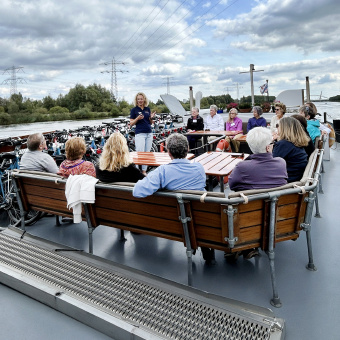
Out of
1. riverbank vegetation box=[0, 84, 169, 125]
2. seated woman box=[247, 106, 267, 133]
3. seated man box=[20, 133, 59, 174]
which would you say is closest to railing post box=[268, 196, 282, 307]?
seated man box=[20, 133, 59, 174]

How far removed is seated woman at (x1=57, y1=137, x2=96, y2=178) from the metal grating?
2.22 ft

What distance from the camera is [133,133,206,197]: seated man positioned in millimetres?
1884

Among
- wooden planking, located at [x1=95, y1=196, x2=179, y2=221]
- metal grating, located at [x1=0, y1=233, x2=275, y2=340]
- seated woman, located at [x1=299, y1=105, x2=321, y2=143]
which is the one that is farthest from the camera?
seated woman, located at [x1=299, y1=105, x2=321, y2=143]

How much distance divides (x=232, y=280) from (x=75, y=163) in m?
1.57

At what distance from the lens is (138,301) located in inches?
71.2

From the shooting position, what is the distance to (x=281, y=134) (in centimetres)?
297

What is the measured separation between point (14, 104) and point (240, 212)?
20451mm

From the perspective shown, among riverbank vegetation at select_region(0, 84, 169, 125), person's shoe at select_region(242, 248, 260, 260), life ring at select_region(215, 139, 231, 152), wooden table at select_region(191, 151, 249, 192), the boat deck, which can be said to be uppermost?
riverbank vegetation at select_region(0, 84, 169, 125)

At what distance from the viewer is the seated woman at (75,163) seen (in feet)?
8.36

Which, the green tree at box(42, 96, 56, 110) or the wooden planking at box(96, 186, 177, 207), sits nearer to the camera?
the wooden planking at box(96, 186, 177, 207)

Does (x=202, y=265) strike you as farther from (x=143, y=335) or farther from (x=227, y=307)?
(x=143, y=335)

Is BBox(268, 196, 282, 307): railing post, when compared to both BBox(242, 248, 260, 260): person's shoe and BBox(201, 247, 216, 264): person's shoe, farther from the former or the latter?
BBox(201, 247, 216, 264): person's shoe

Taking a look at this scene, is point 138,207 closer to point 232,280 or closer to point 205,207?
point 205,207

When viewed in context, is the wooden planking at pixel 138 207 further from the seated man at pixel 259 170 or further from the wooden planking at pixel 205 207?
the seated man at pixel 259 170
